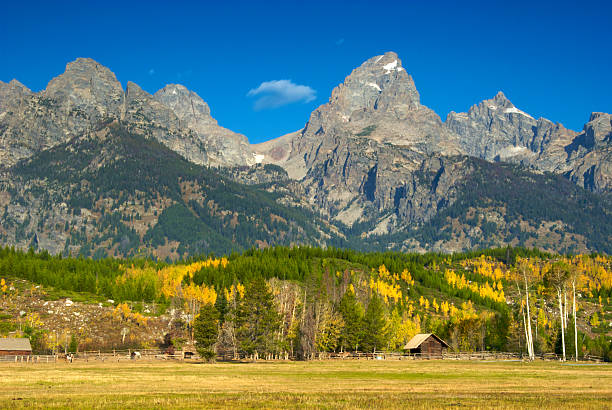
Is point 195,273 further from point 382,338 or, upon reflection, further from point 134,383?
point 134,383

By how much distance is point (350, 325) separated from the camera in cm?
12231

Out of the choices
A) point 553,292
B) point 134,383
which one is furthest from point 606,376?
point 553,292

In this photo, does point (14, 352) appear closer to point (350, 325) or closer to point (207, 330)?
point (207, 330)

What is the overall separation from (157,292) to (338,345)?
8379cm

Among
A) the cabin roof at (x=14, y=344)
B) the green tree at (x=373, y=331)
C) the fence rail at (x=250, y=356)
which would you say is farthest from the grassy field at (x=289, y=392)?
the green tree at (x=373, y=331)

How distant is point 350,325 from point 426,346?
52.0ft

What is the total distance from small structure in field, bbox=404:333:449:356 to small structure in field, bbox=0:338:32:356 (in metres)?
71.5

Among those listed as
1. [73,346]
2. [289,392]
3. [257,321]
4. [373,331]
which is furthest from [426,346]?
[289,392]

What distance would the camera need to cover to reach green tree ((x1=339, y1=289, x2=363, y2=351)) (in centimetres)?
12131

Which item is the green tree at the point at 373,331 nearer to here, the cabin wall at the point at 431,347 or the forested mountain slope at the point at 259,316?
the forested mountain slope at the point at 259,316

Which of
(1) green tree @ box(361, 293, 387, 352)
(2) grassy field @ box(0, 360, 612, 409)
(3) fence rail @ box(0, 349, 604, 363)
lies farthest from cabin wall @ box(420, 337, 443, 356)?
(2) grassy field @ box(0, 360, 612, 409)

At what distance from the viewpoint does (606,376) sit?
197 ft

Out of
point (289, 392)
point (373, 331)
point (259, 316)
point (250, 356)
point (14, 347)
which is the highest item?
point (259, 316)

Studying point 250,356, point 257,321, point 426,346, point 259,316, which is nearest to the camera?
point 257,321
